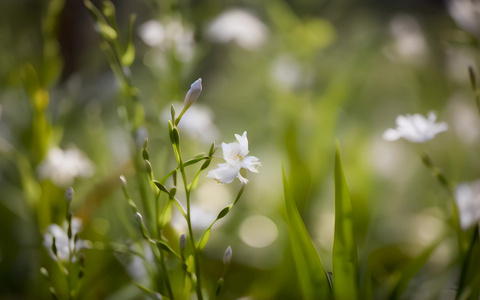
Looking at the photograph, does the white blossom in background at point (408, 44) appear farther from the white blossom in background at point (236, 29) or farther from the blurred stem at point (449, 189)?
the blurred stem at point (449, 189)

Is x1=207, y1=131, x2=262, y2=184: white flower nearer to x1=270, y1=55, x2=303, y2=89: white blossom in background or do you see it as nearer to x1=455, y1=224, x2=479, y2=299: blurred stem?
x1=455, y1=224, x2=479, y2=299: blurred stem

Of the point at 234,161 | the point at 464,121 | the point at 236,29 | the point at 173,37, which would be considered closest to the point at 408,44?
the point at 464,121

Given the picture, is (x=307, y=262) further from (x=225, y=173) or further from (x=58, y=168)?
(x=58, y=168)

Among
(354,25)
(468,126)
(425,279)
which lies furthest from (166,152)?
(354,25)

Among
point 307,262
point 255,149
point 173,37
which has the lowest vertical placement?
point 255,149

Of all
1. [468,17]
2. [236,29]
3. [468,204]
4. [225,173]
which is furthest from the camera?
[236,29]

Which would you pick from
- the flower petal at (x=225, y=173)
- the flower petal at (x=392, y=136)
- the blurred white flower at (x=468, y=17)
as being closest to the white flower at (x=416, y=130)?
the flower petal at (x=392, y=136)
